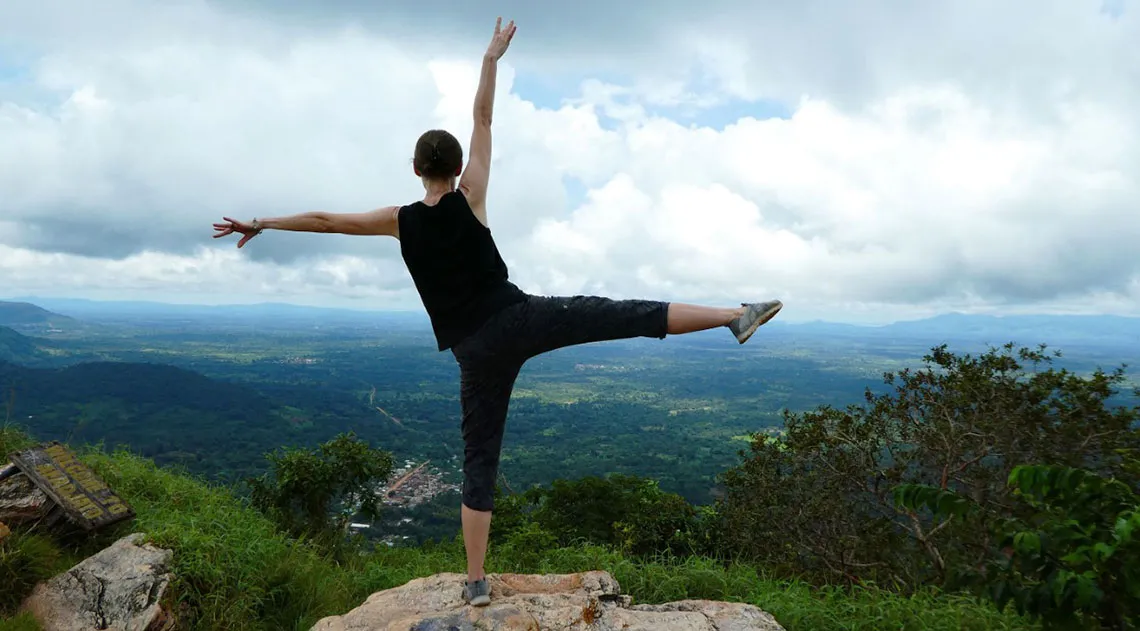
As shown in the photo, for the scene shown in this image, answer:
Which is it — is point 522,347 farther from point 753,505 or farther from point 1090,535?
point 753,505

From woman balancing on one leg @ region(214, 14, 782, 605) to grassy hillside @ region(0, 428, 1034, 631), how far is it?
2.21 metres

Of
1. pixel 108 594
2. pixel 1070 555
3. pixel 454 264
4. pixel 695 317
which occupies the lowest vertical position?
pixel 108 594

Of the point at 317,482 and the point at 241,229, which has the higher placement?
the point at 241,229

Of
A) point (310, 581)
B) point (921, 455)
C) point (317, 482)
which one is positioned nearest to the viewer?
point (310, 581)

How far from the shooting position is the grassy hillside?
389 cm

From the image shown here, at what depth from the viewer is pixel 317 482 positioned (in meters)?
7.60

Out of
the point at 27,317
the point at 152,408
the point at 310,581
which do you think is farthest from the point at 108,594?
the point at 27,317

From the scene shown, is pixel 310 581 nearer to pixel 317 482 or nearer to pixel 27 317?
pixel 317 482

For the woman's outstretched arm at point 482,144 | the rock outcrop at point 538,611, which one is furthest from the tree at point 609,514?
the woman's outstretched arm at point 482,144

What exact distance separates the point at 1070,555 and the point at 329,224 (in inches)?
136

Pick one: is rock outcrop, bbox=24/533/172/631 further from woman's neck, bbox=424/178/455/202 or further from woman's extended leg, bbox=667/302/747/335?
woman's extended leg, bbox=667/302/747/335

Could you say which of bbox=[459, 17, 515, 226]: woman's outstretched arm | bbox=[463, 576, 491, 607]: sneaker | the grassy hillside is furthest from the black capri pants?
the grassy hillside

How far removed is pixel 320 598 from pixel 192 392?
183 feet

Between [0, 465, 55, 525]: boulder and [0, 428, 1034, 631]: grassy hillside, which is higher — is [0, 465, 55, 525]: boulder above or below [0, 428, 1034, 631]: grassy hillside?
above
